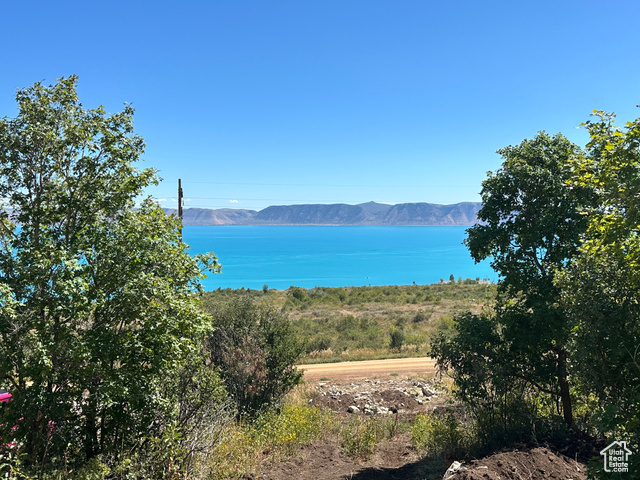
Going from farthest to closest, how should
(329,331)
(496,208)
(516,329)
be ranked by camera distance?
(329,331)
(496,208)
(516,329)

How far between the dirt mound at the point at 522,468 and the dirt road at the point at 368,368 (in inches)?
463

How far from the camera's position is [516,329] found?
31.7ft

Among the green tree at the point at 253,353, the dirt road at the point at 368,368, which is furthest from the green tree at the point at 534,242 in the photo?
the dirt road at the point at 368,368

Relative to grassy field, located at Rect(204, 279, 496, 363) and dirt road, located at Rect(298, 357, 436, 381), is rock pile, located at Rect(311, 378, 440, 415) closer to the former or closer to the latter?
dirt road, located at Rect(298, 357, 436, 381)

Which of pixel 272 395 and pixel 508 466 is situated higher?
pixel 508 466

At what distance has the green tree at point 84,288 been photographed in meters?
6.18

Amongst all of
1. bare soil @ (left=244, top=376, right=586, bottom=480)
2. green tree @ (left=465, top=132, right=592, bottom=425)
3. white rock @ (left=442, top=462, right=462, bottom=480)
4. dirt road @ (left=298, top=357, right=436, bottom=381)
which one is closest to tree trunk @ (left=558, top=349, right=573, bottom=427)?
green tree @ (left=465, top=132, right=592, bottom=425)

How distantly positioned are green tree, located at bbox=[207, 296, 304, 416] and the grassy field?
1.16 meters

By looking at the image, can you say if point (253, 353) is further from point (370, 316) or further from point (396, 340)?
point (370, 316)

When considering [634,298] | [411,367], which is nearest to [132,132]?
[634,298]

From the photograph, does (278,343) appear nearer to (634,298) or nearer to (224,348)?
(224,348)

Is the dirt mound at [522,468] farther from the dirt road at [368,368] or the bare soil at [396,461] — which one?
the dirt road at [368,368]

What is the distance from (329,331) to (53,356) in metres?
26.0

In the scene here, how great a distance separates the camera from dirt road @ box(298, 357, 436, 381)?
64.4 feet
